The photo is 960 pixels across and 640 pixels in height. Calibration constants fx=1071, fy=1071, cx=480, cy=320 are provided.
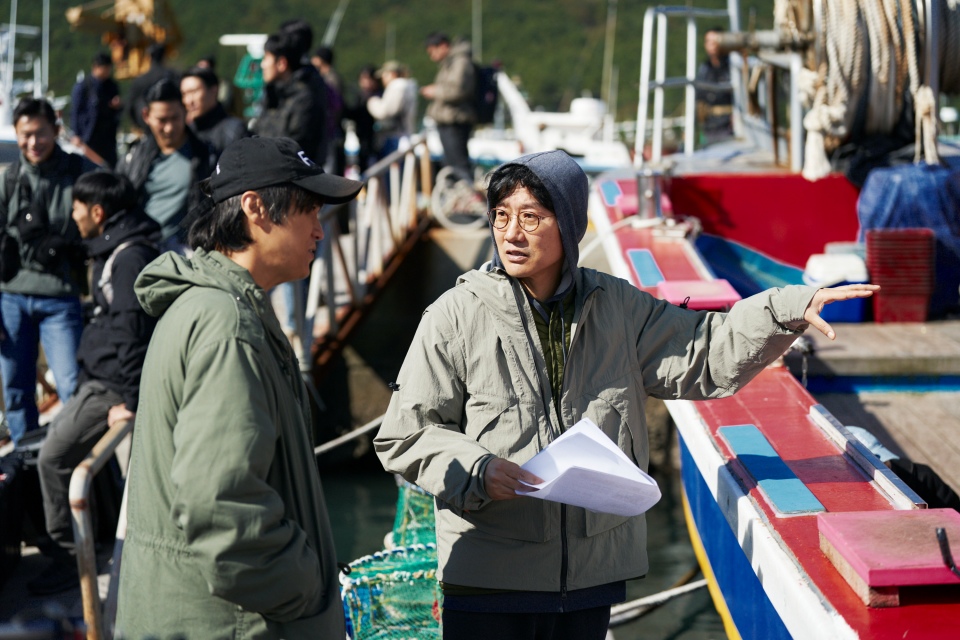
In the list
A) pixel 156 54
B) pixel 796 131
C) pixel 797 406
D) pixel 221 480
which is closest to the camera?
pixel 221 480

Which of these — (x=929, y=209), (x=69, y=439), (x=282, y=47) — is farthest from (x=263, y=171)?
(x=929, y=209)

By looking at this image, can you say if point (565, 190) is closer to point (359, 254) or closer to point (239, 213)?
point (239, 213)

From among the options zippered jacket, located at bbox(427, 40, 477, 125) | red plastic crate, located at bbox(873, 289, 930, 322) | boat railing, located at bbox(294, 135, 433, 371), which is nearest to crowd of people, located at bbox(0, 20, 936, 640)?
red plastic crate, located at bbox(873, 289, 930, 322)

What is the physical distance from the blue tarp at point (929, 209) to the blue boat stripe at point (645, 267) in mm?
1660

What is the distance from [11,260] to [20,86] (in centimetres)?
1786

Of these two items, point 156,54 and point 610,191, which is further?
point 156,54

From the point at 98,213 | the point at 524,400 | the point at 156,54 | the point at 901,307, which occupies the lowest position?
the point at 901,307

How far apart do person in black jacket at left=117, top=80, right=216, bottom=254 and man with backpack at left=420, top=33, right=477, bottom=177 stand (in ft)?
14.2

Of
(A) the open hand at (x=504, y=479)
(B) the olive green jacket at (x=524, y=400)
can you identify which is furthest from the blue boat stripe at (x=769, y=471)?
(A) the open hand at (x=504, y=479)

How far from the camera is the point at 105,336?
391 cm

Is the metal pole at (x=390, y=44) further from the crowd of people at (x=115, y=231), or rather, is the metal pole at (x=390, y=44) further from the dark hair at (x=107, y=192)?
the dark hair at (x=107, y=192)

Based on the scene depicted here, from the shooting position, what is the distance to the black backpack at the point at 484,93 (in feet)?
30.7

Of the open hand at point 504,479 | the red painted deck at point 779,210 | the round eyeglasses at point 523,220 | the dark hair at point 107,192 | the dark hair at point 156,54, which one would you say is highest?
the dark hair at point 156,54

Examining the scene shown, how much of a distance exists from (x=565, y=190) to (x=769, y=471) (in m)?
0.95
